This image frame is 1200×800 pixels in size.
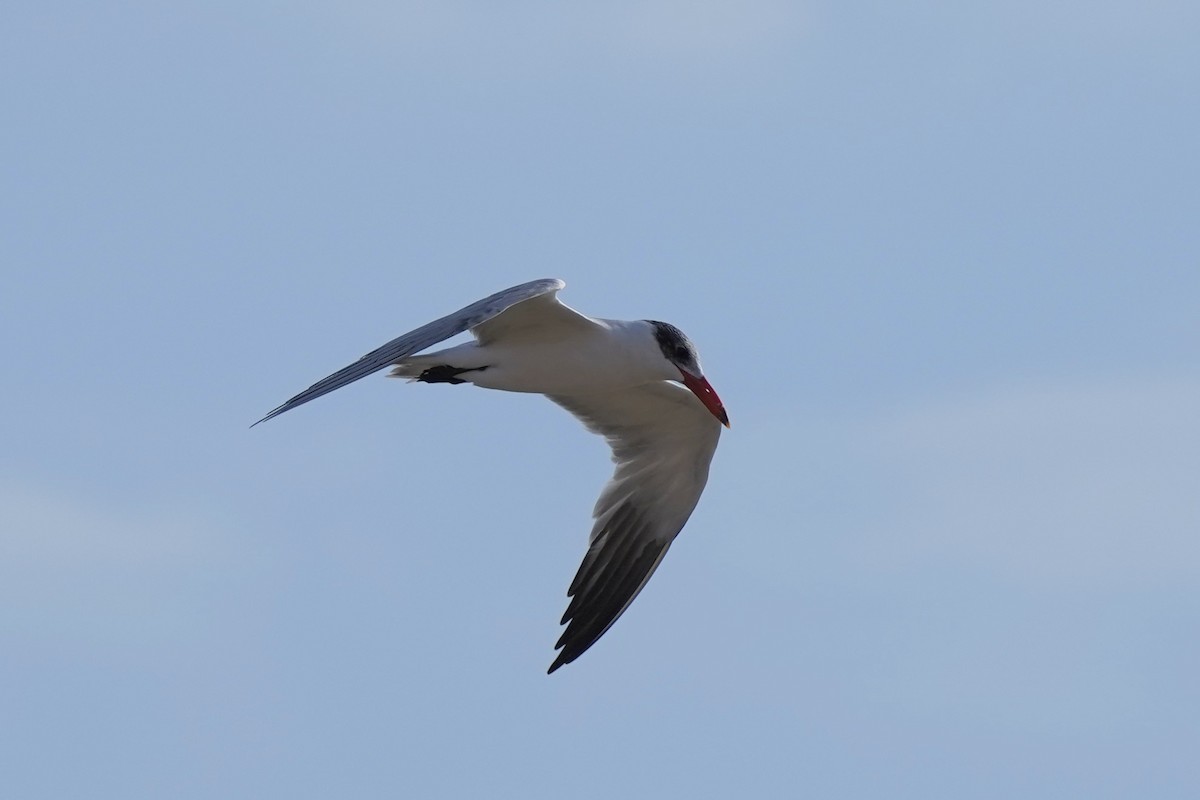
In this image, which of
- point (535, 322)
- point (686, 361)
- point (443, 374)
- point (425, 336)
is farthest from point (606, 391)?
point (425, 336)

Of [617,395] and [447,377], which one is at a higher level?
[617,395]

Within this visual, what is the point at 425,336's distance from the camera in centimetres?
1170

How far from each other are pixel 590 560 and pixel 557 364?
2.24 meters

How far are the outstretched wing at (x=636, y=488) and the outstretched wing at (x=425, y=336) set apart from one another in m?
2.68

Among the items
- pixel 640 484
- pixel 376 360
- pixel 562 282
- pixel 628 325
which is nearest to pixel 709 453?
pixel 640 484

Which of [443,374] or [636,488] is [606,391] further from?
[443,374]

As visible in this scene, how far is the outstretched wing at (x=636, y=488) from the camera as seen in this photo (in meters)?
14.8

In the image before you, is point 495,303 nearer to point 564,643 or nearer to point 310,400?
point 310,400

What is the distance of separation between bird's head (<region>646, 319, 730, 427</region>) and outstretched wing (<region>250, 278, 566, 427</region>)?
143 centimetres

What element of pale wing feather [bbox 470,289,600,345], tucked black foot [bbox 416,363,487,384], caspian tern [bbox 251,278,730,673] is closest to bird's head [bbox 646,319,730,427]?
caspian tern [bbox 251,278,730,673]

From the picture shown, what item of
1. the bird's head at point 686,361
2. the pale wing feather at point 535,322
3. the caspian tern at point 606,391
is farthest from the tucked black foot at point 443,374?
the bird's head at point 686,361

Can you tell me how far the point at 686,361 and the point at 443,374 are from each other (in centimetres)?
185

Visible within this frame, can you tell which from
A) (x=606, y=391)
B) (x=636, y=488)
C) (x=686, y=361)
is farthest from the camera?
(x=636, y=488)

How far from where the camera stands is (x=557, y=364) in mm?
13461
